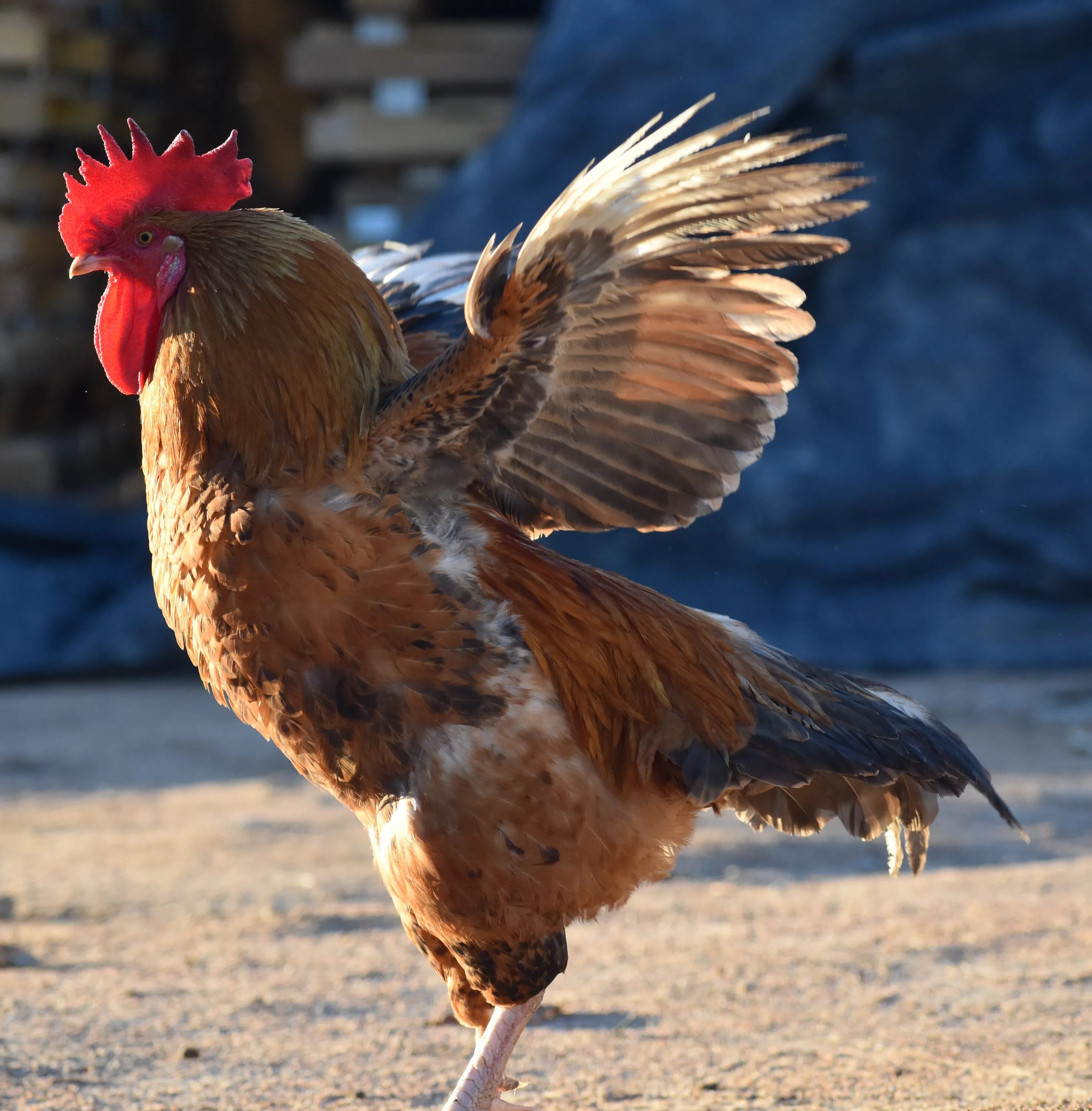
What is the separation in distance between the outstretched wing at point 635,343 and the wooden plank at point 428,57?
6.26 meters

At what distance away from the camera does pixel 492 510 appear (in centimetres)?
244

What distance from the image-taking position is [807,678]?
8.77 feet

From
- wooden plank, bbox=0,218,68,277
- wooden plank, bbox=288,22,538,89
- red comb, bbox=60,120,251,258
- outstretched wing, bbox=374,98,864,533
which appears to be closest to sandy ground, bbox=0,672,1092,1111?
→ outstretched wing, bbox=374,98,864,533

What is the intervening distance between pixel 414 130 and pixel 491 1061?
6792mm

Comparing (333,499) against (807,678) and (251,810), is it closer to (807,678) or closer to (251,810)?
(807,678)

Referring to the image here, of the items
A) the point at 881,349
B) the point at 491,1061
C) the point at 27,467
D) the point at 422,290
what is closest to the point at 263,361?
the point at 422,290

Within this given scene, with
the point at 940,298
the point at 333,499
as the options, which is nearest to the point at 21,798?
the point at 333,499

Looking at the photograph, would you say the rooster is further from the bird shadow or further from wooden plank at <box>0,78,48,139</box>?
wooden plank at <box>0,78,48,139</box>

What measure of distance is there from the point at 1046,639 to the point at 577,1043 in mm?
4481

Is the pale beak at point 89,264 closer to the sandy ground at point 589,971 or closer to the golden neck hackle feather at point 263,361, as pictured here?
the golden neck hackle feather at point 263,361

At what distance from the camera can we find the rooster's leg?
2428 mm

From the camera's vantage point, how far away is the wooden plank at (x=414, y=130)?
8.31 m

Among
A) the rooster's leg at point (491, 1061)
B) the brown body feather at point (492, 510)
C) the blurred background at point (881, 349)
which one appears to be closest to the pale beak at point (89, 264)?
the brown body feather at point (492, 510)

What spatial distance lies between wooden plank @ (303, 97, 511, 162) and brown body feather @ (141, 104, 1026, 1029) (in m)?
6.14
